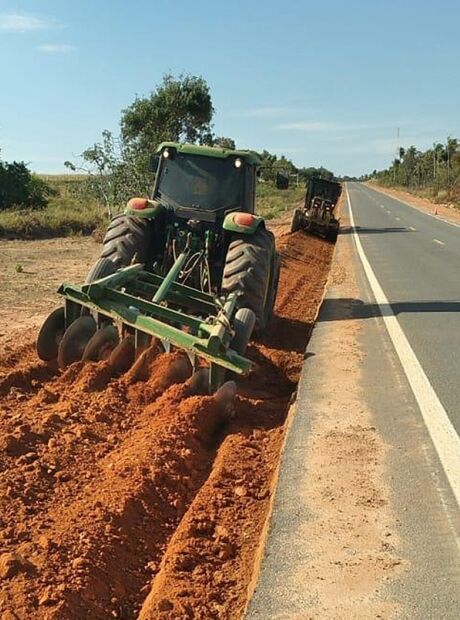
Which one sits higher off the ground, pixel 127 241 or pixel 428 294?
pixel 127 241

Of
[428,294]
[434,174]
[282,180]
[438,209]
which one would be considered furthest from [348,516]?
[434,174]

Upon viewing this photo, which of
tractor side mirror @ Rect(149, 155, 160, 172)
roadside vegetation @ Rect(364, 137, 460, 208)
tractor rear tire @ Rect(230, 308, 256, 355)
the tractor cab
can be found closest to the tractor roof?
the tractor cab

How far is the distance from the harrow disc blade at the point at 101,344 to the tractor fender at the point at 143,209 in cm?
217

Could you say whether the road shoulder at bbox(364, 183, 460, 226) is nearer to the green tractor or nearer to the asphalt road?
the asphalt road

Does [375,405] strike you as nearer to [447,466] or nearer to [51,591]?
[447,466]

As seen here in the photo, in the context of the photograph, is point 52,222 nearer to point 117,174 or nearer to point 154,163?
point 117,174

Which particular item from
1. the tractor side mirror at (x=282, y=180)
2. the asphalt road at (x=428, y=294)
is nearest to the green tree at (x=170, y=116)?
the asphalt road at (x=428, y=294)

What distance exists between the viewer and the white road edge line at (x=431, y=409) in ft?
15.1

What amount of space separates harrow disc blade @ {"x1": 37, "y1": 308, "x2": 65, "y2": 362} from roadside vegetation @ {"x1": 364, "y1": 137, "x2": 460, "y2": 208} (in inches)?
2136

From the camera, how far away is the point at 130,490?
424 centimetres

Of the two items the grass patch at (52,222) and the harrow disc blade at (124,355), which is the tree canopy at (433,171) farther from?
the harrow disc blade at (124,355)

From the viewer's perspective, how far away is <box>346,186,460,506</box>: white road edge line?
461 centimetres

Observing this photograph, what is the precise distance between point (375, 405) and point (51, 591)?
3.42 metres

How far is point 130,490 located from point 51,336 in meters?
3.19
